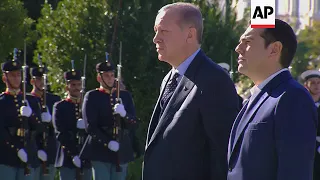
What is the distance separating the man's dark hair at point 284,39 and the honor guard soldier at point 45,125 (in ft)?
25.2

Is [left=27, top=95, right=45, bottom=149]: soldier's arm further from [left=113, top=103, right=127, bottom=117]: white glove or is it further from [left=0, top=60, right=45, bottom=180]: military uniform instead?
Answer: [left=113, top=103, right=127, bottom=117]: white glove

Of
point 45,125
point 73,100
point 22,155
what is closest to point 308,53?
point 73,100

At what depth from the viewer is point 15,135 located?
35.7 ft

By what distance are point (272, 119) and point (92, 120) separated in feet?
22.9

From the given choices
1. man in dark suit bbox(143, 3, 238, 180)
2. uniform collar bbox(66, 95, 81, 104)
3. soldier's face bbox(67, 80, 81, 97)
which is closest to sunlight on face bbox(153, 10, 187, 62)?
man in dark suit bbox(143, 3, 238, 180)

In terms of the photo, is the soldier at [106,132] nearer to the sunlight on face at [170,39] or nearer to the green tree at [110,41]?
the green tree at [110,41]

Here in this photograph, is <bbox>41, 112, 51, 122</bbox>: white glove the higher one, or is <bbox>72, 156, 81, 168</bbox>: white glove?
<bbox>41, 112, 51, 122</bbox>: white glove

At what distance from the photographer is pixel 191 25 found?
5621 mm

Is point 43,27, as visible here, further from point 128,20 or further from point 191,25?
point 191,25

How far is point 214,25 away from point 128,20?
1714 mm

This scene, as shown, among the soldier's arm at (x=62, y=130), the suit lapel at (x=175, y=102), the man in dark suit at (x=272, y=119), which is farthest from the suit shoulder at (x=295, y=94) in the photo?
the soldier's arm at (x=62, y=130)

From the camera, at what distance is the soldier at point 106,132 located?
37.0 ft

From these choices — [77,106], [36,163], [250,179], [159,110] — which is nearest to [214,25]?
[77,106]

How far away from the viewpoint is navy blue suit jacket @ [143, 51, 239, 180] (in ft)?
17.4
